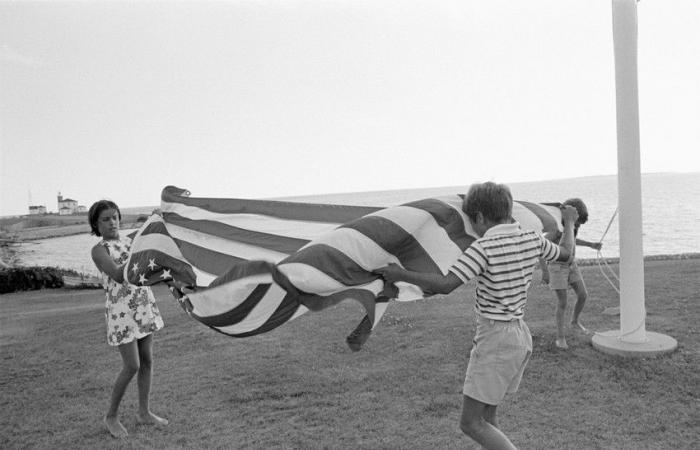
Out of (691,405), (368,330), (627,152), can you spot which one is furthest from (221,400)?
(627,152)

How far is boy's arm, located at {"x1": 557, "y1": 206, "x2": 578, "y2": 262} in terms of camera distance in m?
3.23

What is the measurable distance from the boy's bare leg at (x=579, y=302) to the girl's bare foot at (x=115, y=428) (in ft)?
17.0

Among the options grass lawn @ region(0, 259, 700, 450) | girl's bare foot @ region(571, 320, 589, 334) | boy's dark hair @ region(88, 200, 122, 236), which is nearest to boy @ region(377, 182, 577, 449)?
grass lawn @ region(0, 259, 700, 450)

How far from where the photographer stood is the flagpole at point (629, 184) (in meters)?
5.88

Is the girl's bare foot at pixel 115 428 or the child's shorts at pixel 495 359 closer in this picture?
the child's shorts at pixel 495 359

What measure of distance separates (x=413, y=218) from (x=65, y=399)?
4.81 meters

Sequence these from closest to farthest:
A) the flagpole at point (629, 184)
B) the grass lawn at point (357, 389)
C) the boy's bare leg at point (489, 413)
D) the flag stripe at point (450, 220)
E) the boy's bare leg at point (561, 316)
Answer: the boy's bare leg at point (489, 413) → the flag stripe at point (450, 220) → the grass lawn at point (357, 389) → the flagpole at point (629, 184) → the boy's bare leg at point (561, 316)

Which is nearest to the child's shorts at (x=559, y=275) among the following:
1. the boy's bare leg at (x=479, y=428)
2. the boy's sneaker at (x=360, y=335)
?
the boy's bare leg at (x=479, y=428)

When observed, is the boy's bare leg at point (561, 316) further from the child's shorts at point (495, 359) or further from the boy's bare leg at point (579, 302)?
the child's shorts at point (495, 359)

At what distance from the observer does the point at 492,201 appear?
2842 mm

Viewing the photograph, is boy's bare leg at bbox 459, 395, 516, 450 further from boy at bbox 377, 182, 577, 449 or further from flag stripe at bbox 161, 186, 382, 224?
flag stripe at bbox 161, 186, 382, 224

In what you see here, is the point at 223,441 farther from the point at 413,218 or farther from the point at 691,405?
the point at 691,405

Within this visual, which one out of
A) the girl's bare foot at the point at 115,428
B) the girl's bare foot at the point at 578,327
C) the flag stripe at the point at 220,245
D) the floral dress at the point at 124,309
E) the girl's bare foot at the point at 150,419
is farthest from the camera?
the girl's bare foot at the point at 578,327

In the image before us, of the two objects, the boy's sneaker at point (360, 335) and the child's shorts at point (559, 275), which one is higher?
the boy's sneaker at point (360, 335)
